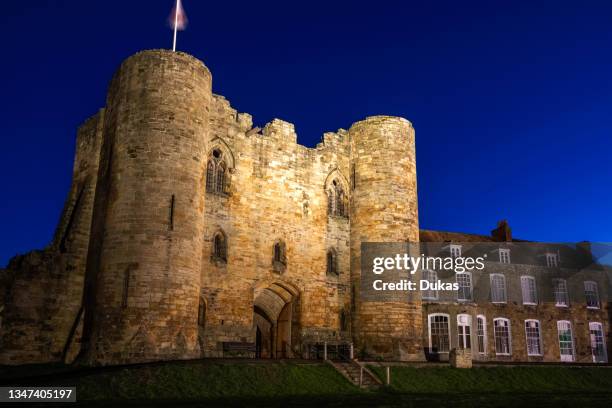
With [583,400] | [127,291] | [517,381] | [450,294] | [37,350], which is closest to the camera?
[583,400]

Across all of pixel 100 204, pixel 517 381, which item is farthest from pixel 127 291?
pixel 517 381

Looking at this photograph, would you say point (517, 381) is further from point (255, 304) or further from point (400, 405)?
point (255, 304)

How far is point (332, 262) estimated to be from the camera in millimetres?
24469

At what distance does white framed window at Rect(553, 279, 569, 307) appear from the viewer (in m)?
32.0

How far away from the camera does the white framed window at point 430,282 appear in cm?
2889

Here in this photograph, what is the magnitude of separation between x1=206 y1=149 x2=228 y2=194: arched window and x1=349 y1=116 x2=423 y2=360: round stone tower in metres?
5.84

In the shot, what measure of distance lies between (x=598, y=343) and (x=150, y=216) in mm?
25306

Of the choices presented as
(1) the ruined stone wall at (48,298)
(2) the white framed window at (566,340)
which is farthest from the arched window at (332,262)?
(2) the white framed window at (566,340)

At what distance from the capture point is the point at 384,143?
24922mm

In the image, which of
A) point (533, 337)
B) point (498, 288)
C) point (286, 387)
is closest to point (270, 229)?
point (286, 387)

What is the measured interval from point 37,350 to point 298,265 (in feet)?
30.4

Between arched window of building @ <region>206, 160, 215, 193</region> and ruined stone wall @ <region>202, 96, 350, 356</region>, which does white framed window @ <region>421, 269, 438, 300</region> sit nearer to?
ruined stone wall @ <region>202, 96, 350, 356</region>

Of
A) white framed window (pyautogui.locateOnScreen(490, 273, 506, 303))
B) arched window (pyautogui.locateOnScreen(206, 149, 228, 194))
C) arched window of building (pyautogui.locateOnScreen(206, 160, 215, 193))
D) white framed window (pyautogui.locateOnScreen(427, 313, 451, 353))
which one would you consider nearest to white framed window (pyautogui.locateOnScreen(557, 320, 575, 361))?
white framed window (pyautogui.locateOnScreen(490, 273, 506, 303))

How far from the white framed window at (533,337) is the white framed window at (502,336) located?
1.16m
